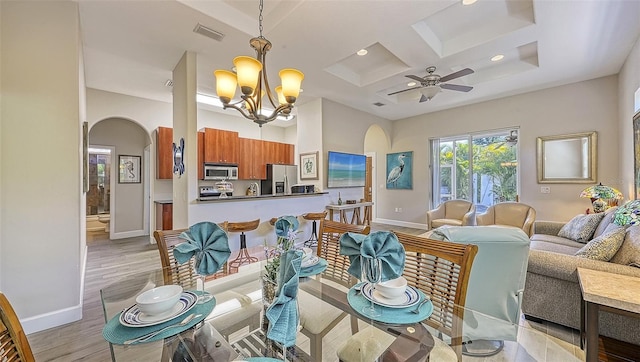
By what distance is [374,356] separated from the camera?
115 centimetres

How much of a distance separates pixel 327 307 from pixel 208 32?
312cm

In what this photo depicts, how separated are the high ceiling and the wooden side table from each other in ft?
8.20

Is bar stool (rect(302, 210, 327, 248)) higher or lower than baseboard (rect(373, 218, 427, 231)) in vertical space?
higher

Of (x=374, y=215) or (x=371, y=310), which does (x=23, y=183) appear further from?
(x=374, y=215)

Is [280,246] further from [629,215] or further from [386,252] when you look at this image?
[629,215]

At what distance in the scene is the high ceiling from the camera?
2.57 metres

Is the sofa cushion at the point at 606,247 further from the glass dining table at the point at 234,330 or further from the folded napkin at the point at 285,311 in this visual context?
the folded napkin at the point at 285,311

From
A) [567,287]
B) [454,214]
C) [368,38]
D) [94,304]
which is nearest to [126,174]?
[94,304]

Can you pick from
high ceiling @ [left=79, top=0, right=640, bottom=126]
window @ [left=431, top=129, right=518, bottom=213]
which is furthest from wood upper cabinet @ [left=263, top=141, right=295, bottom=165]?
window @ [left=431, top=129, right=518, bottom=213]

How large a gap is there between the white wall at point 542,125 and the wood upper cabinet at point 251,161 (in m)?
3.99

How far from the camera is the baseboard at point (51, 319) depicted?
2.19 metres

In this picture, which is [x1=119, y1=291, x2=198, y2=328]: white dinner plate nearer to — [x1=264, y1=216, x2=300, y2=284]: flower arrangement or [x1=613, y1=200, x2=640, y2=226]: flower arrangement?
[x1=264, y1=216, x2=300, y2=284]: flower arrangement

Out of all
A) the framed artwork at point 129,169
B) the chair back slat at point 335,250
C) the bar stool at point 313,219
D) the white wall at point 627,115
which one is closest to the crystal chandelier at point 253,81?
the chair back slat at point 335,250

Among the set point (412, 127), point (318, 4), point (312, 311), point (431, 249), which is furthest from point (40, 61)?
point (412, 127)
